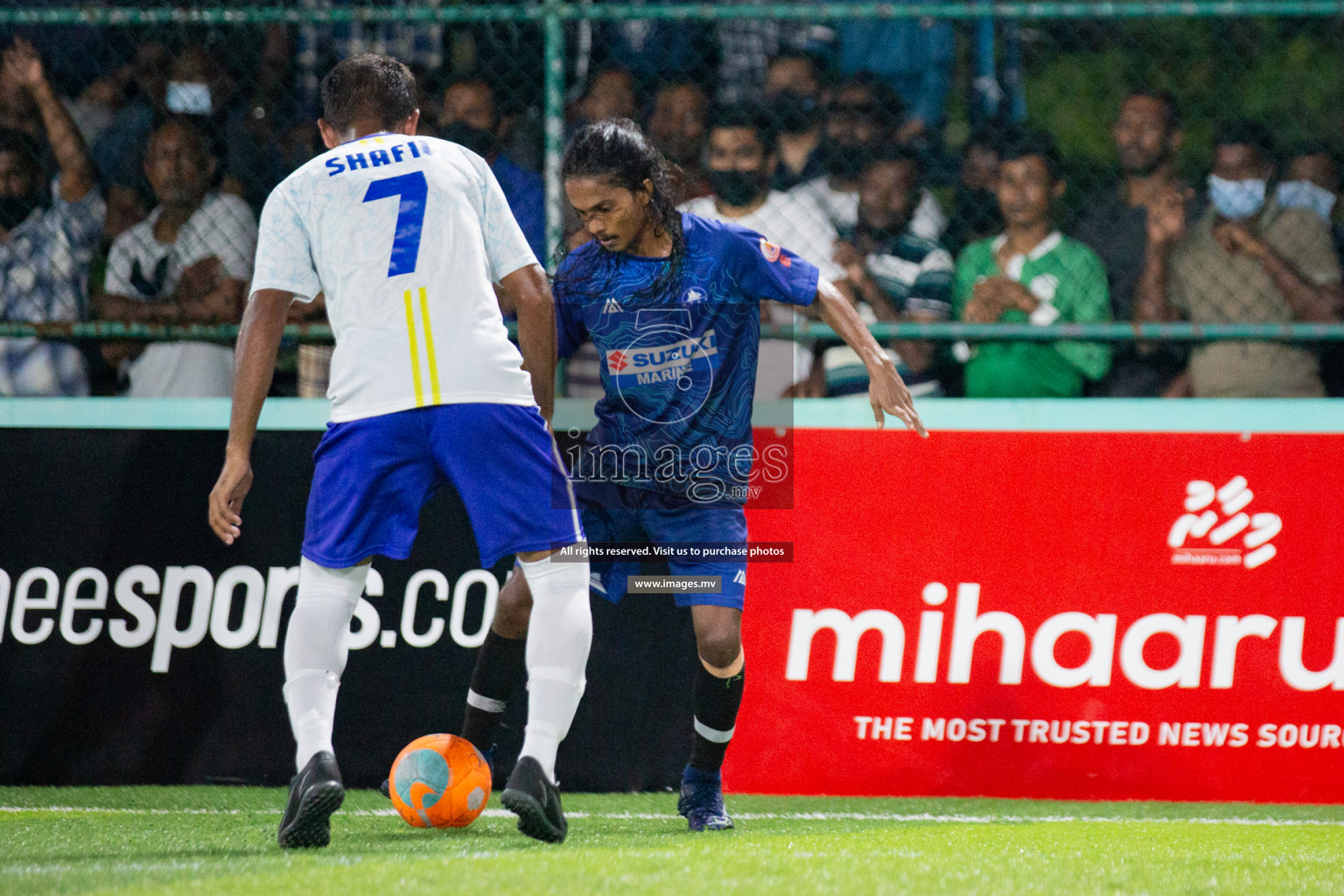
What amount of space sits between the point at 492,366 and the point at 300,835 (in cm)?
116

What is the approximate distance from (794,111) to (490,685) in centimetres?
282

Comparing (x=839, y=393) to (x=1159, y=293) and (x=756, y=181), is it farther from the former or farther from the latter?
(x=1159, y=293)

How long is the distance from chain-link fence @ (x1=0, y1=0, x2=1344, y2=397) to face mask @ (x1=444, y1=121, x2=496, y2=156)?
0.03ft

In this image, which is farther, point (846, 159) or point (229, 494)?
point (846, 159)

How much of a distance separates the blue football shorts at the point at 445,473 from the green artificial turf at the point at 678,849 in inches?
28.0

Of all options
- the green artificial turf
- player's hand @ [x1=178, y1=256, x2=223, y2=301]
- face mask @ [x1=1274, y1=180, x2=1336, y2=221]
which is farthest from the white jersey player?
face mask @ [x1=1274, y1=180, x2=1336, y2=221]

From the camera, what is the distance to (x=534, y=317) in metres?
3.46

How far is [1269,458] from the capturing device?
459 cm

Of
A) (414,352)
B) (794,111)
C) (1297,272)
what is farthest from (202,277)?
(1297,272)

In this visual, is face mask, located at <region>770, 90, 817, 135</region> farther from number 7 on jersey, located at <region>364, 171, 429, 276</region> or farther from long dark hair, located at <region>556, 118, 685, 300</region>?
number 7 on jersey, located at <region>364, 171, 429, 276</region>

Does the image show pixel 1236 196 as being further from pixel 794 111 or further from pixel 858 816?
pixel 858 816

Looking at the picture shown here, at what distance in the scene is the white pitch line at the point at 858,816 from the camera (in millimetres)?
4156

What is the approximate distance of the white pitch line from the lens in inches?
164

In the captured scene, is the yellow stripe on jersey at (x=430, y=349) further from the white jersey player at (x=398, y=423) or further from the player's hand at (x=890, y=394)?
the player's hand at (x=890, y=394)
